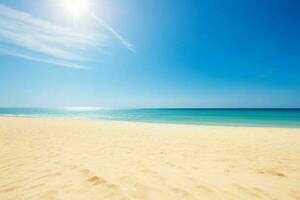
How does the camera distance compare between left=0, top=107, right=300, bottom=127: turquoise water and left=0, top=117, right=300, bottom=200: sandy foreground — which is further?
left=0, top=107, right=300, bottom=127: turquoise water

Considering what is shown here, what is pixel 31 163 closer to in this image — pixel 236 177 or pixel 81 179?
pixel 81 179

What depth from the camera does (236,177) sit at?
394 cm

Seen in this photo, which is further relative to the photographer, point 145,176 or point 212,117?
point 212,117

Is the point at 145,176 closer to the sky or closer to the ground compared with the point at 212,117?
closer to the sky

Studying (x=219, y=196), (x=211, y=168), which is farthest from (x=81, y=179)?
(x=211, y=168)

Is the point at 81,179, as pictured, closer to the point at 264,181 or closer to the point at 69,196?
the point at 69,196

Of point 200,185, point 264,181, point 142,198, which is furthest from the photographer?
point 264,181

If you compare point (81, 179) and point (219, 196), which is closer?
point (219, 196)

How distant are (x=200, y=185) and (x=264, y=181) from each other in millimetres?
1586

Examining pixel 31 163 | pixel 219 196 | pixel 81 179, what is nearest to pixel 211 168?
pixel 219 196

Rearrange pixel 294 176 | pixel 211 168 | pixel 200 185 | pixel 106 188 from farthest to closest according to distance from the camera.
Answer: pixel 211 168
pixel 294 176
pixel 200 185
pixel 106 188

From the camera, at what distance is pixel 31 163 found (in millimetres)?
4750

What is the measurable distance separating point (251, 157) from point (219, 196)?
364 centimetres

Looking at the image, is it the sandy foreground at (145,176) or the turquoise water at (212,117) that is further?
the turquoise water at (212,117)
